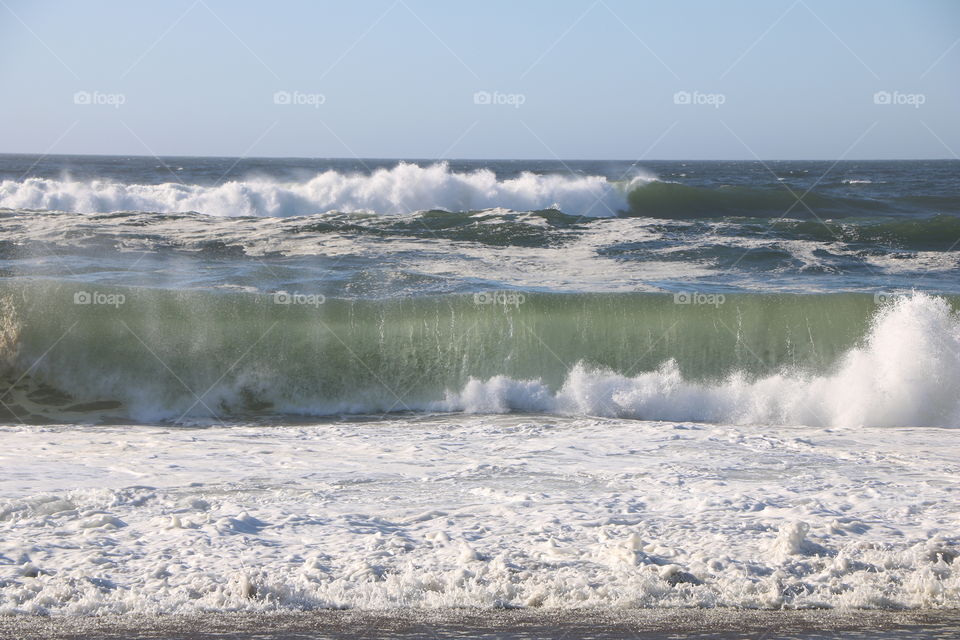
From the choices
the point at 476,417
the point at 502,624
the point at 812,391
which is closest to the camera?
the point at 502,624

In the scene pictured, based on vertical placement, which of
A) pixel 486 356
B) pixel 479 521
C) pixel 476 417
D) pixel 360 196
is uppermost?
pixel 360 196

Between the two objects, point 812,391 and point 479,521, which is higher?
point 812,391

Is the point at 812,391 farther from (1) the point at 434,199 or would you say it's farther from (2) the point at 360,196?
(2) the point at 360,196

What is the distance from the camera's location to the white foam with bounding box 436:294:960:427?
921 cm

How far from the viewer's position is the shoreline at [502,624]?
4.01 meters

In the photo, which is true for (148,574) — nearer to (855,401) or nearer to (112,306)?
(855,401)

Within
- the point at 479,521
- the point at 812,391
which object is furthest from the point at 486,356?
the point at 479,521

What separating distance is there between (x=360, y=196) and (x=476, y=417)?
22652 mm

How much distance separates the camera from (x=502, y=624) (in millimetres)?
4133

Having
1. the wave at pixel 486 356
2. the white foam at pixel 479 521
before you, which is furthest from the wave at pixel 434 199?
the white foam at pixel 479 521

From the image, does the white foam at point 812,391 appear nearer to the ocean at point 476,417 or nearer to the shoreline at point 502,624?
the ocean at point 476,417

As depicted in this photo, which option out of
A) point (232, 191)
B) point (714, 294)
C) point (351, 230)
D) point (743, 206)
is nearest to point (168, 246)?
point (351, 230)

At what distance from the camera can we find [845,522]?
5.34 meters

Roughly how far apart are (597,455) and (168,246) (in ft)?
44.3
